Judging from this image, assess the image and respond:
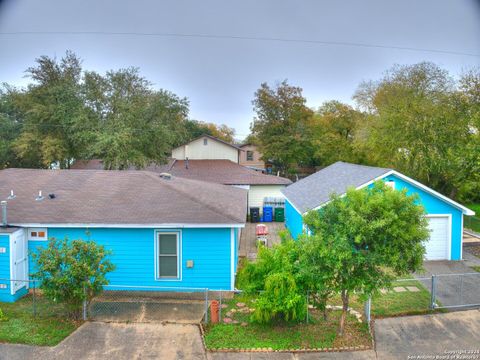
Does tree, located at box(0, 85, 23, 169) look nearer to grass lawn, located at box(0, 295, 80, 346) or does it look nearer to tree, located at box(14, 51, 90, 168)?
tree, located at box(14, 51, 90, 168)

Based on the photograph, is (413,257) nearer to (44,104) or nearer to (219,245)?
(219,245)

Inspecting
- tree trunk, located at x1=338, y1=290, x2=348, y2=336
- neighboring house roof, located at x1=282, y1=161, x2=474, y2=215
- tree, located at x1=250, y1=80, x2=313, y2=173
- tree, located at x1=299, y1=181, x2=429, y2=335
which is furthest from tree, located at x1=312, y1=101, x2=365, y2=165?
tree, located at x1=299, y1=181, x2=429, y2=335

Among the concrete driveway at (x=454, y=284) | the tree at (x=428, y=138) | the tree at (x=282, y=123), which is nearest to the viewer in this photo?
the concrete driveway at (x=454, y=284)

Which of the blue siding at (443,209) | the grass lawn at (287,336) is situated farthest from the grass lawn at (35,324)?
the blue siding at (443,209)

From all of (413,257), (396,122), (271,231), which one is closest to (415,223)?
(413,257)

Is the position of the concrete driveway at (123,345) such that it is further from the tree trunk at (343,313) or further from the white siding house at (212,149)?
the white siding house at (212,149)

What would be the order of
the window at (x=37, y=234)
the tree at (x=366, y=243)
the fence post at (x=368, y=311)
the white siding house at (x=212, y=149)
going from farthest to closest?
the white siding house at (x=212, y=149)
the window at (x=37, y=234)
the fence post at (x=368, y=311)
the tree at (x=366, y=243)
